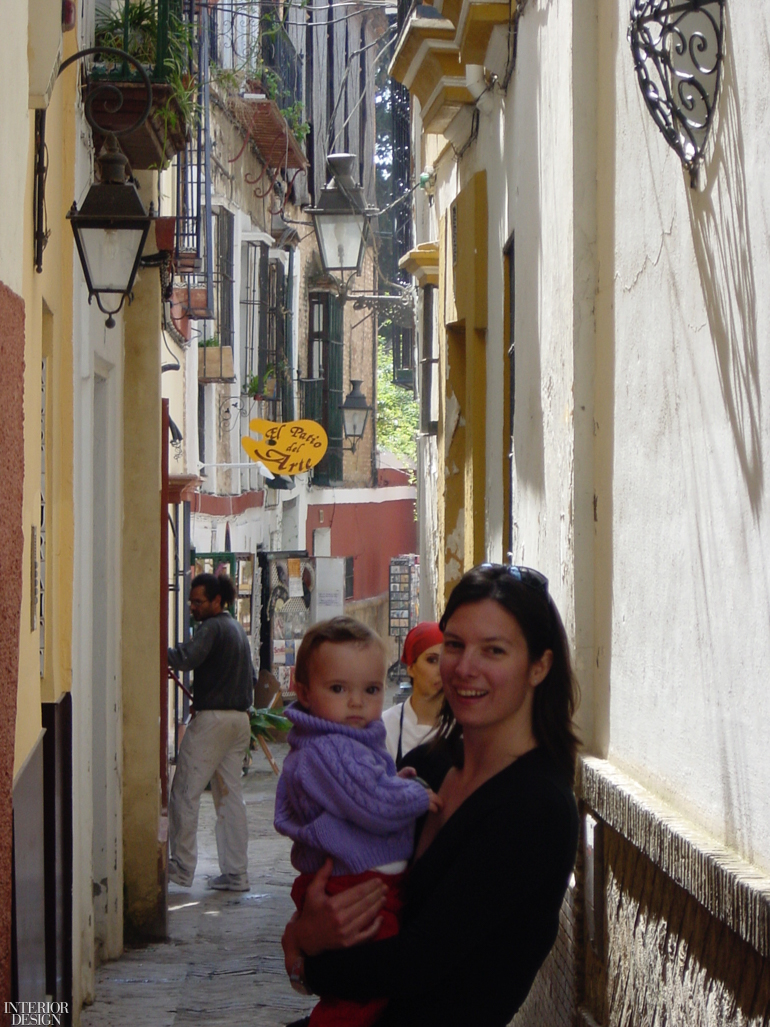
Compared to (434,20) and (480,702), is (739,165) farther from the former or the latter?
(434,20)

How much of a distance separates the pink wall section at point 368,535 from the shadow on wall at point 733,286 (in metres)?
21.5

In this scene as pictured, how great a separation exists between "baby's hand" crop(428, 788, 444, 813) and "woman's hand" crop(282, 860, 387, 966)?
0.17 meters

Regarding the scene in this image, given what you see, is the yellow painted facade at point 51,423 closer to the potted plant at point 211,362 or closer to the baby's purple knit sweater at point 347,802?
the baby's purple knit sweater at point 347,802

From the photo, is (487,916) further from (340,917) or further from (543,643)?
(543,643)

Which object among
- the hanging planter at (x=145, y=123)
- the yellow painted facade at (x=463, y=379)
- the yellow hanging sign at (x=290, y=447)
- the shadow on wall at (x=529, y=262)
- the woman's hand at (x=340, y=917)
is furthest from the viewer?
the yellow hanging sign at (x=290, y=447)

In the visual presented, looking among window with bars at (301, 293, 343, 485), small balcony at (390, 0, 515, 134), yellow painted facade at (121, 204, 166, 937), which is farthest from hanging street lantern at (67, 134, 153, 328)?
window with bars at (301, 293, 343, 485)

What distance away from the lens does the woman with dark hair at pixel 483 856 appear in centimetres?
243

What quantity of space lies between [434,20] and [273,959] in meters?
5.02

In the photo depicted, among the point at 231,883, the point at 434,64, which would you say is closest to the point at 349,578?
the point at 231,883

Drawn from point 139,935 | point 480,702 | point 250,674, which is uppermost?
point 480,702

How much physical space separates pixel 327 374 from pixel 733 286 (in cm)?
2135

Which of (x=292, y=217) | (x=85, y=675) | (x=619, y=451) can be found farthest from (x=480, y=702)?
(x=292, y=217)

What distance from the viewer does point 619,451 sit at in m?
4.33

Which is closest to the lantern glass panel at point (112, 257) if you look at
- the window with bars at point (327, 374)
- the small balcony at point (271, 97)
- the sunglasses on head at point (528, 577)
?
the sunglasses on head at point (528, 577)
